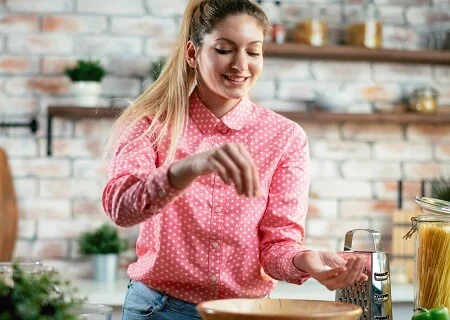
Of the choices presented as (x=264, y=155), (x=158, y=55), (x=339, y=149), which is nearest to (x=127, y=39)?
(x=158, y=55)

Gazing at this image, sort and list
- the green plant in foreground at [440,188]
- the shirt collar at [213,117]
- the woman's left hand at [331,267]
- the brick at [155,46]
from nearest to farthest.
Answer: the woman's left hand at [331,267], the shirt collar at [213,117], the green plant in foreground at [440,188], the brick at [155,46]

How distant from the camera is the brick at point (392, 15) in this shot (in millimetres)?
3924

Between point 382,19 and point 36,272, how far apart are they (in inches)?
118

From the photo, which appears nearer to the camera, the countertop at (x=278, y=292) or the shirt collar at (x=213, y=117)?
the shirt collar at (x=213, y=117)

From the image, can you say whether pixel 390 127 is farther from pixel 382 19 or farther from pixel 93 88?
pixel 93 88

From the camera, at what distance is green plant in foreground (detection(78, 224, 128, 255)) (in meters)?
3.54

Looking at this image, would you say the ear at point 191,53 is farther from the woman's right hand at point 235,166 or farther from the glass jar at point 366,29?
the glass jar at point 366,29

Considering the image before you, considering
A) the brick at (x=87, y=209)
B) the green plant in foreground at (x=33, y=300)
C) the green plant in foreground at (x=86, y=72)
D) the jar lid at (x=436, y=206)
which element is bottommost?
the green plant in foreground at (x=33, y=300)

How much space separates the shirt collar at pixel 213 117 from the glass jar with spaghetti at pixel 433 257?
1.39 ft

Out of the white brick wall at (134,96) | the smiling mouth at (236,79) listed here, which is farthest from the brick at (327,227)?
the smiling mouth at (236,79)

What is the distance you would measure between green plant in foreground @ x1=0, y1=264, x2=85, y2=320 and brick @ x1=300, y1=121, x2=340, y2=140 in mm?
Result: 2767

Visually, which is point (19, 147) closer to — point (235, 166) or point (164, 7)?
point (164, 7)

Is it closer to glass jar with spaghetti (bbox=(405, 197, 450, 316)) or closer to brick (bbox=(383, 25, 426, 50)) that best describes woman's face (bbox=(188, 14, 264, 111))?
glass jar with spaghetti (bbox=(405, 197, 450, 316))

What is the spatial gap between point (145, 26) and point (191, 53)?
1.89 meters
